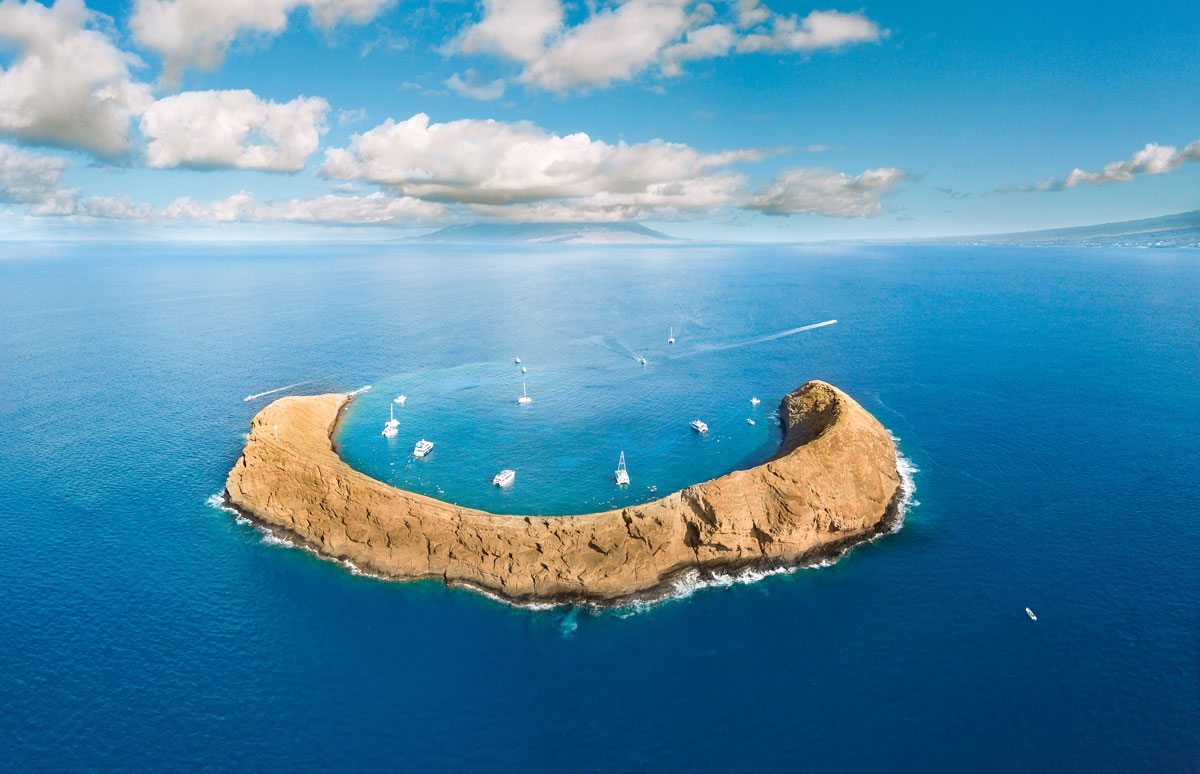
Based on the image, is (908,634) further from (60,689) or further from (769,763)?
(60,689)

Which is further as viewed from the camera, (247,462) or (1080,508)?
(247,462)

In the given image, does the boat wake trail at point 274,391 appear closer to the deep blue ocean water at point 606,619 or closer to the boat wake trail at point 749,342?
the deep blue ocean water at point 606,619

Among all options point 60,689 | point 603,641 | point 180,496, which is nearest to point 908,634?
point 603,641

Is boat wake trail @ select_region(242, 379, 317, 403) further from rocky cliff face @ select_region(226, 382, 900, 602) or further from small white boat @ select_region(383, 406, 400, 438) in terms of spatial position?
rocky cliff face @ select_region(226, 382, 900, 602)

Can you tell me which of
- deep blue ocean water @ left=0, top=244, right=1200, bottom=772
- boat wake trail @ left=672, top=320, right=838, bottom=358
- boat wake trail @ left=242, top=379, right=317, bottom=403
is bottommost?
deep blue ocean water @ left=0, top=244, right=1200, bottom=772

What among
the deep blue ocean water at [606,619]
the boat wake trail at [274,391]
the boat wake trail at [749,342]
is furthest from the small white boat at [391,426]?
the boat wake trail at [749,342]

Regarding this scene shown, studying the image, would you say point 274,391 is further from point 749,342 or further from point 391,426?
point 749,342

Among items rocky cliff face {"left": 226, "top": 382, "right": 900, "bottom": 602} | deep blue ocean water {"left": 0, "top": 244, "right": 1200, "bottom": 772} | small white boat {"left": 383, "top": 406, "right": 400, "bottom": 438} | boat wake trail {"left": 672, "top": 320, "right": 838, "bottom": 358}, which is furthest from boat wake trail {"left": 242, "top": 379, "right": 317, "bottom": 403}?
boat wake trail {"left": 672, "top": 320, "right": 838, "bottom": 358}

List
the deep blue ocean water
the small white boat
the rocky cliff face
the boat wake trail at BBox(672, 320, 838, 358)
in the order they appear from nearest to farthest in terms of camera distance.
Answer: the deep blue ocean water < the rocky cliff face < the small white boat < the boat wake trail at BBox(672, 320, 838, 358)

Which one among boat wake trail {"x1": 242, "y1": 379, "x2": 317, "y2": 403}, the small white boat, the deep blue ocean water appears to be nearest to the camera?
the deep blue ocean water
